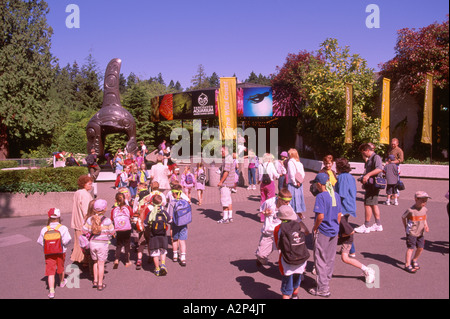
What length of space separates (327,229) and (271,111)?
71.6 feet

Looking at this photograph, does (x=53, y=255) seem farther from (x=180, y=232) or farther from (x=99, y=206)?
(x=180, y=232)

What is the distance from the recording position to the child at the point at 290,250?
449 cm

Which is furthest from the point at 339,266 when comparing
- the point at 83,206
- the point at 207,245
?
the point at 83,206

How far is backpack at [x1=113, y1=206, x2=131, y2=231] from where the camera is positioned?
20.4 ft

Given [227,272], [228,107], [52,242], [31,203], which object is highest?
[228,107]

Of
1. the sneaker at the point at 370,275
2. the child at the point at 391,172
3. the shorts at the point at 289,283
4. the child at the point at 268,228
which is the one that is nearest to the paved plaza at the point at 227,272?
the sneaker at the point at 370,275

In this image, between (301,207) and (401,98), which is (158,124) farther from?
(301,207)

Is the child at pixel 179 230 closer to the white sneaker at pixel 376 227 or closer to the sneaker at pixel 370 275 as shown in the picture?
the sneaker at pixel 370 275

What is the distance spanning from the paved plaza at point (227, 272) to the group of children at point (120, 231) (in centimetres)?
27

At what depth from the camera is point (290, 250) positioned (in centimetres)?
450

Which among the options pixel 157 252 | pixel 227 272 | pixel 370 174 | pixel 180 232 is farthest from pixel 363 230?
pixel 157 252

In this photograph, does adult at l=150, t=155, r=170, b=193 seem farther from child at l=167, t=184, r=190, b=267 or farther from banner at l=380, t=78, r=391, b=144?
banner at l=380, t=78, r=391, b=144

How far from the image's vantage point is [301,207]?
8.11 m

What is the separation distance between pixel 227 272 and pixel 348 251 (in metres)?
2.03
